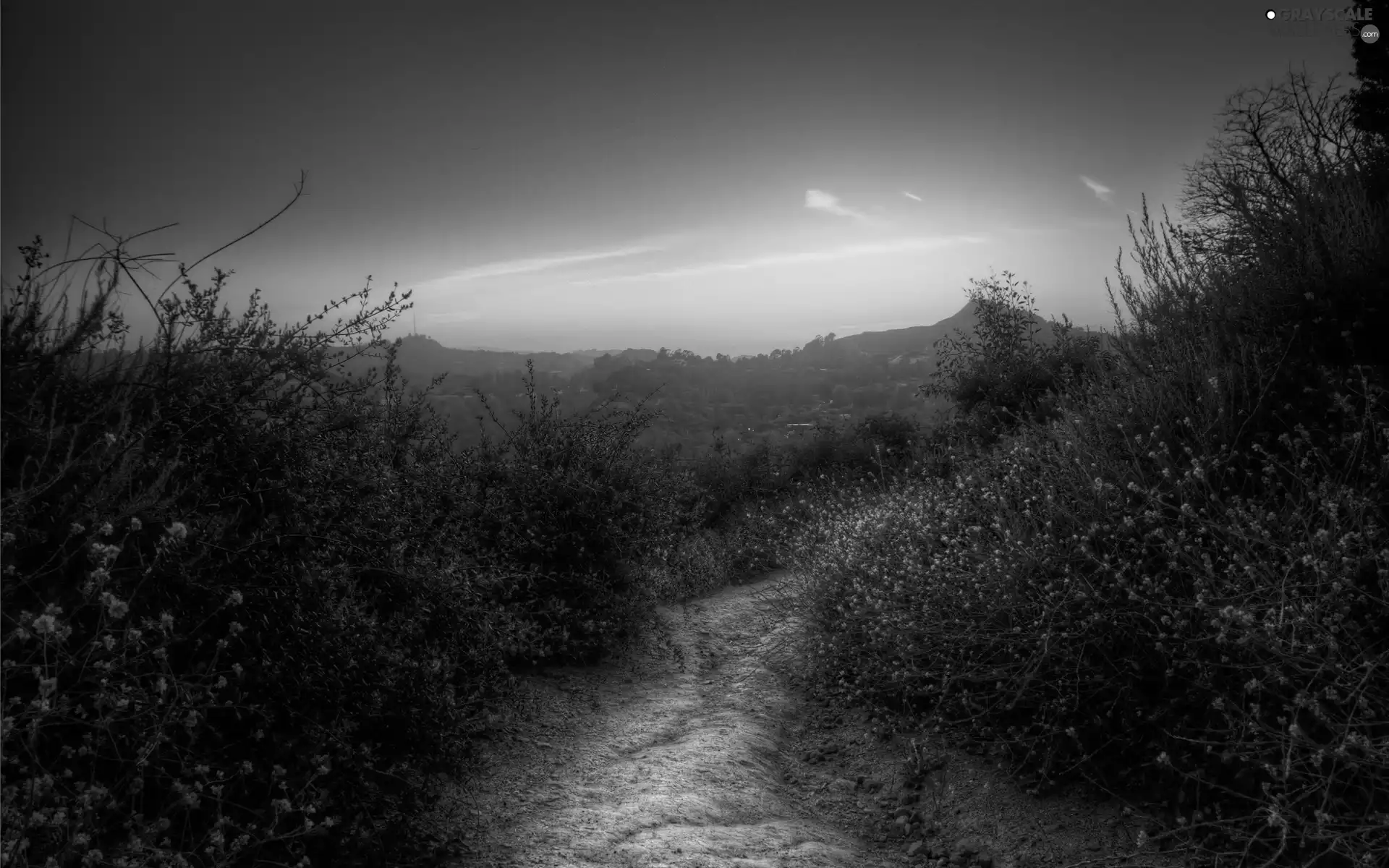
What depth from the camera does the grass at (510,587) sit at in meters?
2.85

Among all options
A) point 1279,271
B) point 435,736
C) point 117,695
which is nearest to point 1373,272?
point 1279,271

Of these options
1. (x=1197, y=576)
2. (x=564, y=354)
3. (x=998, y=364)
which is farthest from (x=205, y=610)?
(x=564, y=354)

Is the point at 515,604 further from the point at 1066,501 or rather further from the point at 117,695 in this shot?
the point at 1066,501

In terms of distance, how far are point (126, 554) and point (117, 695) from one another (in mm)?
634

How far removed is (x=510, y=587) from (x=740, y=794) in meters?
2.86

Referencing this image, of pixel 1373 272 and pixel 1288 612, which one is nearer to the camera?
pixel 1288 612

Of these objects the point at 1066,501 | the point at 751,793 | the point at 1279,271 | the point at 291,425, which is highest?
the point at 1279,271

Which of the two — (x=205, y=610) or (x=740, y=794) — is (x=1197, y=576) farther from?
(x=205, y=610)

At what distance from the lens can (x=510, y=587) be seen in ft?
22.0

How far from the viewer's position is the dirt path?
3883 millimetres

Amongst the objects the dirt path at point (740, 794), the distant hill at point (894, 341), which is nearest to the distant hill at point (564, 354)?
the distant hill at point (894, 341)

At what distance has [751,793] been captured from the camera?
4832 millimetres

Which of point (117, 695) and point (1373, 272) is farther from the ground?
point (1373, 272)

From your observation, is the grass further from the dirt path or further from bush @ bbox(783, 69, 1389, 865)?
the dirt path
